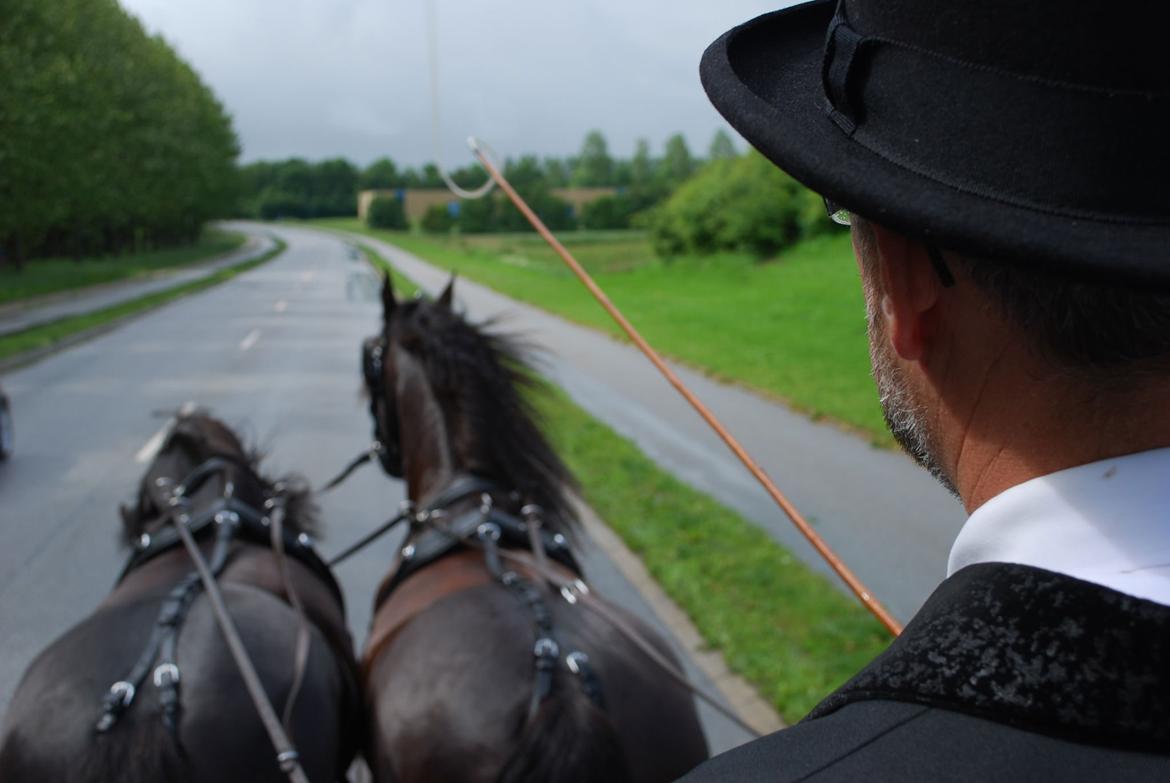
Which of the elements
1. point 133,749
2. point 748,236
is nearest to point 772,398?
point 133,749

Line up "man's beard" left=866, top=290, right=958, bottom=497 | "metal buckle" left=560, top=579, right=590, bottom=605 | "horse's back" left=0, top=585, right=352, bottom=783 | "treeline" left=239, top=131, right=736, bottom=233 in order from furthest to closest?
1. "treeline" left=239, top=131, right=736, bottom=233
2. "metal buckle" left=560, top=579, right=590, bottom=605
3. "horse's back" left=0, top=585, right=352, bottom=783
4. "man's beard" left=866, top=290, right=958, bottom=497

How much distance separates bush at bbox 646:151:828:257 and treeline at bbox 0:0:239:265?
16.4 meters

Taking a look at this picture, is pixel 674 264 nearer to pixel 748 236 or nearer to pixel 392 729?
pixel 748 236

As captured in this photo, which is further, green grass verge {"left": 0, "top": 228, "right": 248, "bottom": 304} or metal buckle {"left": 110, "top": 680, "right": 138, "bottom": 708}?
green grass verge {"left": 0, "top": 228, "right": 248, "bottom": 304}

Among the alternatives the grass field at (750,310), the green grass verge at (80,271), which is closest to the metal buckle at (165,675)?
the grass field at (750,310)

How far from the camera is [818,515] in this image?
727 centimetres

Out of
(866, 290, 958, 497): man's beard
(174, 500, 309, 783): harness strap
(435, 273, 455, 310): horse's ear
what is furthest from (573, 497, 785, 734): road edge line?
(866, 290, 958, 497): man's beard

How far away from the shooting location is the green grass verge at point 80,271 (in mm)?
31295

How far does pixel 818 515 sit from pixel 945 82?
6604 mm

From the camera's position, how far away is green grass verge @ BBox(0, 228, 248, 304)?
3130 centimetres

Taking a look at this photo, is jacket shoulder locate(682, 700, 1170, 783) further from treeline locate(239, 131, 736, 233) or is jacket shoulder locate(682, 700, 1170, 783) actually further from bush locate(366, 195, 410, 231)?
bush locate(366, 195, 410, 231)

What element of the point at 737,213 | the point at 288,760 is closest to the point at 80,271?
the point at 737,213

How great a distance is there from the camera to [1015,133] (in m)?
0.86

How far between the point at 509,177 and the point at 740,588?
19058 millimetres
